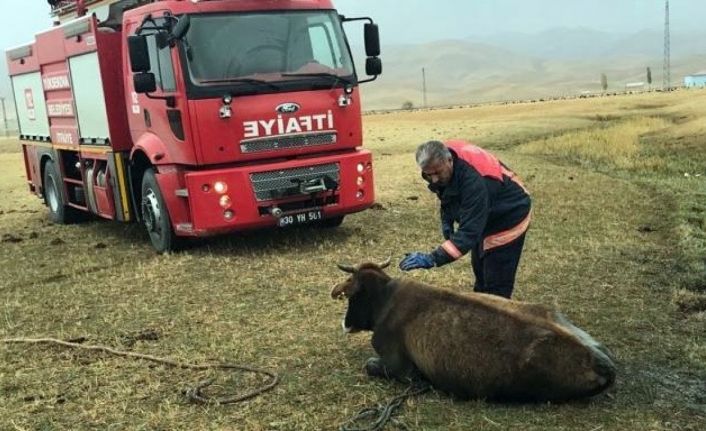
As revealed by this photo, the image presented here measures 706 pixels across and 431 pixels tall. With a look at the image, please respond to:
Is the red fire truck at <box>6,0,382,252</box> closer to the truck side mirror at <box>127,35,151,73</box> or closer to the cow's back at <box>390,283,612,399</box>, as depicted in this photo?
the truck side mirror at <box>127,35,151,73</box>

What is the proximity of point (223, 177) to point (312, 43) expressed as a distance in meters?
1.98

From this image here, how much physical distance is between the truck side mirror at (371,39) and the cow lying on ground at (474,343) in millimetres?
5067

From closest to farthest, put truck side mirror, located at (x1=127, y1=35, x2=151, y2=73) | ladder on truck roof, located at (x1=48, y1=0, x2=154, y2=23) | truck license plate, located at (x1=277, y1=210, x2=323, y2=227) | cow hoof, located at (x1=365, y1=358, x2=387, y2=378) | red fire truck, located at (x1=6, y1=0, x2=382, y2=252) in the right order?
cow hoof, located at (x1=365, y1=358, x2=387, y2=378)
truck side mirror, located at (x1=127, y1=35, x2=151, y2=73)
red fire truck, located at (x1=6, y1=0, x2=382, y2=252)
truck license plate, located at (x1=277, y1=210, x2=323, y2=227)
ladder on truck roof, located at (x1=48, y1=0, x2=154, y2=23)

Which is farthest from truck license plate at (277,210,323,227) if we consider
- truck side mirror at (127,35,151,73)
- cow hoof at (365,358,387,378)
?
cow hoof at (365,358,387,378)

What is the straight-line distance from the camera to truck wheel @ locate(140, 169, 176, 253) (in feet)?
30.5

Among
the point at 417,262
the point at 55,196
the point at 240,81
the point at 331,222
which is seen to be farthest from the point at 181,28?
the point at 55,196

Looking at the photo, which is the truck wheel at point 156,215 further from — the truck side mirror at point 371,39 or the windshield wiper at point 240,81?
the truck side mirror at point 371,39

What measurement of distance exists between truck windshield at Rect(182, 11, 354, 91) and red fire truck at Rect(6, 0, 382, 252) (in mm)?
13

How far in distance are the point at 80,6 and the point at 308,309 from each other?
721 centimetres

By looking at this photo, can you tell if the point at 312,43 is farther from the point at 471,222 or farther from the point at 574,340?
the point at 574,340

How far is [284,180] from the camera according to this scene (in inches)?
354

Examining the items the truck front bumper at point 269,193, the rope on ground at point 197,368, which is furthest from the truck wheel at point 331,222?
the rope on ground at point 197,368

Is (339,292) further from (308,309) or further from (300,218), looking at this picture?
(300,218)

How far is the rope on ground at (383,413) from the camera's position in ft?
14.6
